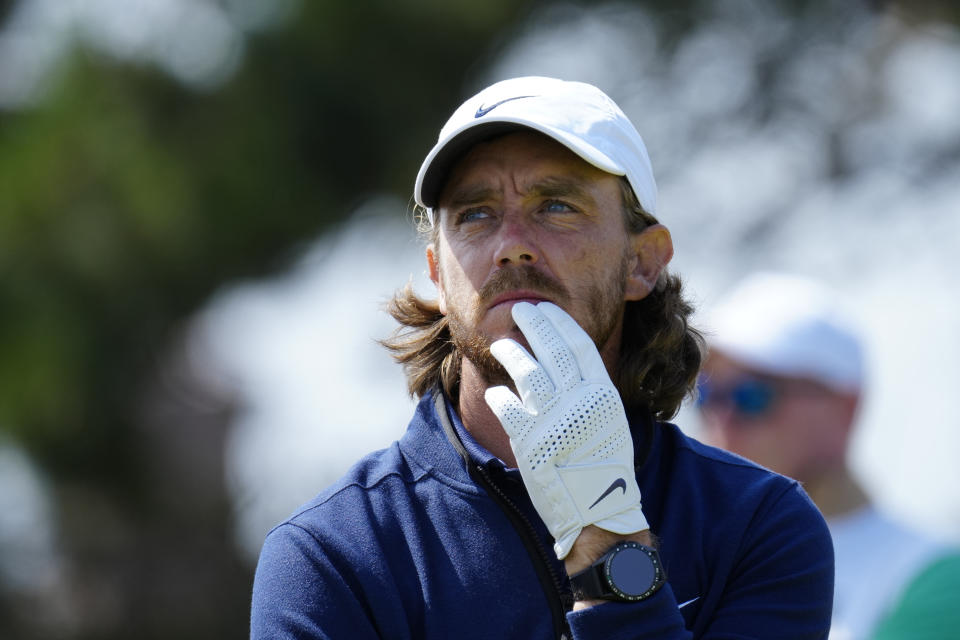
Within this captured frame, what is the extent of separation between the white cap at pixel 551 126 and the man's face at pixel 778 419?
5.89 ft

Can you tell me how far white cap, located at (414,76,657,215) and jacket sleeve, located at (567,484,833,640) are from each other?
0.74 metres

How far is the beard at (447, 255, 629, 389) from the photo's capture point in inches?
108

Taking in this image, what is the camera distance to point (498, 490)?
2.64 metres

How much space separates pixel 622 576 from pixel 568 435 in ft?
0.90

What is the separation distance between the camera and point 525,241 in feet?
9.03

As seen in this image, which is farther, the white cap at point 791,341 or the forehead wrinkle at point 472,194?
the white cap at point 791,341

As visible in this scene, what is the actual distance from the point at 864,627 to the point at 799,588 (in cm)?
155

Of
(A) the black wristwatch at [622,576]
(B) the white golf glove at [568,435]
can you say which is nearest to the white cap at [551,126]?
(B) the white golf glove at [568,435]

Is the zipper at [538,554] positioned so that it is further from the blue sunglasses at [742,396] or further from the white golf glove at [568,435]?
the blue sunglasses at [742,396]

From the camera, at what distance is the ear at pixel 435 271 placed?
3008 millimetres

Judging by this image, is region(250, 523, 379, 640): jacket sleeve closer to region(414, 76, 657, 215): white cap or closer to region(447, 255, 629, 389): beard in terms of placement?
region(447, 255, 629, 389): beard

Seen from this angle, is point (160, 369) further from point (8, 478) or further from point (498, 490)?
point (498, 490)

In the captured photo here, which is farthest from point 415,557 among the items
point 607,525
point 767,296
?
point 767,296

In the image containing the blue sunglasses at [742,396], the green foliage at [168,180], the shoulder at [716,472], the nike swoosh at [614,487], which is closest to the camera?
the nike swoosh at [614,487]
